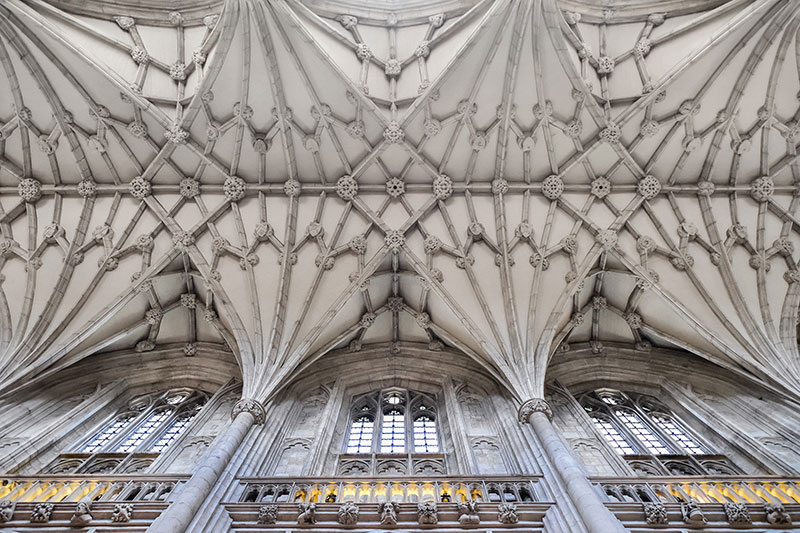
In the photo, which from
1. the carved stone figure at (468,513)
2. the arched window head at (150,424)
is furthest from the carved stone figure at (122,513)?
the carved stone figure at (468,513)

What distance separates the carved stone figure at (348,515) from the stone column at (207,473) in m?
2.06

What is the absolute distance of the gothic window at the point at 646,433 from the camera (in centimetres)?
1025

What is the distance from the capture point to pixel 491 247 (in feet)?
46.2

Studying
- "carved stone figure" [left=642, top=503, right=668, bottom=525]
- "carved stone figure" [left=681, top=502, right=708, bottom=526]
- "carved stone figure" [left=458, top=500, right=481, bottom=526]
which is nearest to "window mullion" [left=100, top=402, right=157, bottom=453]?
"carved stone figure" [left=458, top=500, right=481, bottom=526]

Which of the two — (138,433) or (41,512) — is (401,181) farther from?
(41,512)

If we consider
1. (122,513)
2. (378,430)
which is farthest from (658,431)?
(122,513)

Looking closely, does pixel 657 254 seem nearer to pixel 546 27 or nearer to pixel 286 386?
pixel 546 27

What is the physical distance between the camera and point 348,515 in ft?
25.0

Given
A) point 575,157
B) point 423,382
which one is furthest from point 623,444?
point 575,157

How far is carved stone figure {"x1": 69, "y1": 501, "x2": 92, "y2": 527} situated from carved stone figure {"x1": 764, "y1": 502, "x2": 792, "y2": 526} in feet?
33.3

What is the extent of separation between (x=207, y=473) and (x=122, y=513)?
1.27 m

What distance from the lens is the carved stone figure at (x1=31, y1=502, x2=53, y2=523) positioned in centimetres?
748

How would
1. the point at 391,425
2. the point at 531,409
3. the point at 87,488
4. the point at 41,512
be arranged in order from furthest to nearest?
the point at 391,425
the point at 531,409
the point at 87,488
the point at 41,512

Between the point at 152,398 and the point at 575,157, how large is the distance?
13.0m
